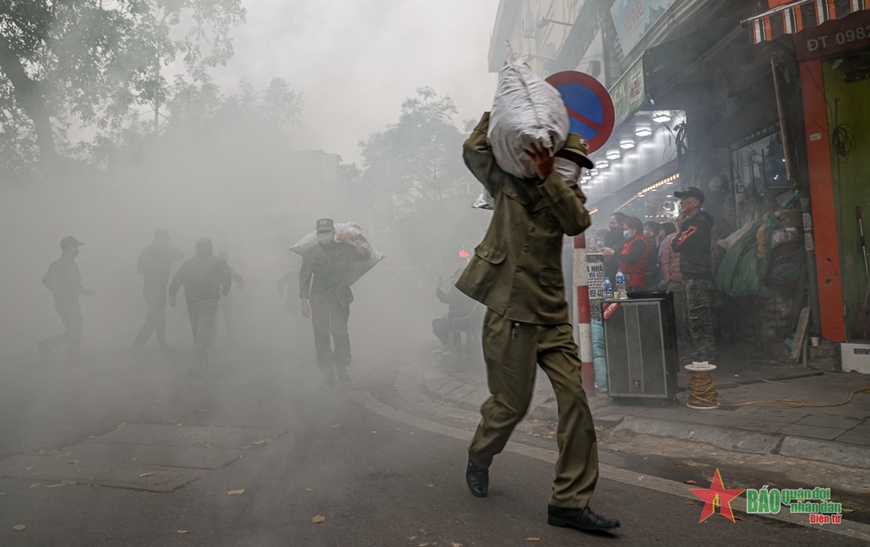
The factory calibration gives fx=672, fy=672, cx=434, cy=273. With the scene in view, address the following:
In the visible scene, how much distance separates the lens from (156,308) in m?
9.88

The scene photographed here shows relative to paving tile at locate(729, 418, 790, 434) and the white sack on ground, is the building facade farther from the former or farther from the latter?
the white sack on ground

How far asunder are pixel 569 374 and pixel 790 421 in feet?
8.36

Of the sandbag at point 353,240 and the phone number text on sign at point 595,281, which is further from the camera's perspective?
the sandbag at point 353,240

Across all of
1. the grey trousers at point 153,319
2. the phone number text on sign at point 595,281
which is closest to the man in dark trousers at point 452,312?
the phone number text on sign at point 595,281

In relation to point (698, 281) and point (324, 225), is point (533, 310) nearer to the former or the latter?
point (698, 281)

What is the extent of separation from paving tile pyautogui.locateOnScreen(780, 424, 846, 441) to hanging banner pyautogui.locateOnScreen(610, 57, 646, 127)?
5241 millimetres

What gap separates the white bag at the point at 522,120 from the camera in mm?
2742

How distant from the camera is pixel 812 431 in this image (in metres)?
4.27

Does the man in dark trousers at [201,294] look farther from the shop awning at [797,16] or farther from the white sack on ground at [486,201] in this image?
the shop awning at [797,16]

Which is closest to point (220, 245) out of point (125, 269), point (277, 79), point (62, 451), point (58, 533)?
point (125, 269)

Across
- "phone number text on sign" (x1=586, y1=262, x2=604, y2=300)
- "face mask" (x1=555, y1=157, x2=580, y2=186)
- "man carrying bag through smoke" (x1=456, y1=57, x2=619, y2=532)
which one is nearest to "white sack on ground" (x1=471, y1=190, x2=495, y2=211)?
"man carrying bag through smoke" (x1=456, y1=57, x2=619, y2=532)

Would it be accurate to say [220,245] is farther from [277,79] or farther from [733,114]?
[733,114]

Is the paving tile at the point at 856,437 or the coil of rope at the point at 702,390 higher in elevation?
the coil of rope at the point at 702,390

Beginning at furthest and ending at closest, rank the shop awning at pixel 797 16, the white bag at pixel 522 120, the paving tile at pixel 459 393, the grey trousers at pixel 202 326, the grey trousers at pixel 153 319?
1. the grey trousers at pixel 153 319
2. the grey trousers at pixel 202 326
3. the paving tile at pixel 459 393
4. the shop awning at pixel 797 16
5. the white bag at pixel 522 120
